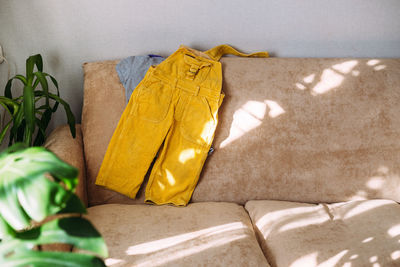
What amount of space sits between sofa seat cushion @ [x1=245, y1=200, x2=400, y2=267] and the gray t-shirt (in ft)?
2.42

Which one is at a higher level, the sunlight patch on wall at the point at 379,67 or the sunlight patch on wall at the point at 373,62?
the sunlight patch on wall at the point at 373,62

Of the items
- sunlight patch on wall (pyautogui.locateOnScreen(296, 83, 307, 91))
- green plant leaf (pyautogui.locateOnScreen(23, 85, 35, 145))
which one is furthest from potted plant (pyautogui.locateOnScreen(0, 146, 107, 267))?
sunlight patch on wall (pyautogui.locateOnScreen(296, 83, 307, 91))

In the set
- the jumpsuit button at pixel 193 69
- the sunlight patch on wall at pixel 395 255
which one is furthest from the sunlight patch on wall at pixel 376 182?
the jumpsuit button at pixel 193 69

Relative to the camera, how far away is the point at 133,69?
4.86 feet

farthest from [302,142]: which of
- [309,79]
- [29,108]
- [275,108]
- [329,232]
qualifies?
[29,108]

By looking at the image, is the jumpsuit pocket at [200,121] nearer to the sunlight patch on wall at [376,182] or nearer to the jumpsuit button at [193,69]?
the jumpsuit button at [193,69]

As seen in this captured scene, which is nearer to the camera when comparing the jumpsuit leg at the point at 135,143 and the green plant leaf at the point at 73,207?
the green plant leaf at the point at 73,207

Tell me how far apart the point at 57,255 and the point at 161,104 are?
1.02m

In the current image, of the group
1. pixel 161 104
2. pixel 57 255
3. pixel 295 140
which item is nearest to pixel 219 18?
pixel 161 104

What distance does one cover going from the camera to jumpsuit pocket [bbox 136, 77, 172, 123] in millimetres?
1396

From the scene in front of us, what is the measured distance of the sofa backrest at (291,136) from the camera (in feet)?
4.77

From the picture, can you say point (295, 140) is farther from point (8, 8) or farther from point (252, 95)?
point (8, 8)

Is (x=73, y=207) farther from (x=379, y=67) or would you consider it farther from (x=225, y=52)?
(x=379, y=67)

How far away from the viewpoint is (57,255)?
0.43 m
